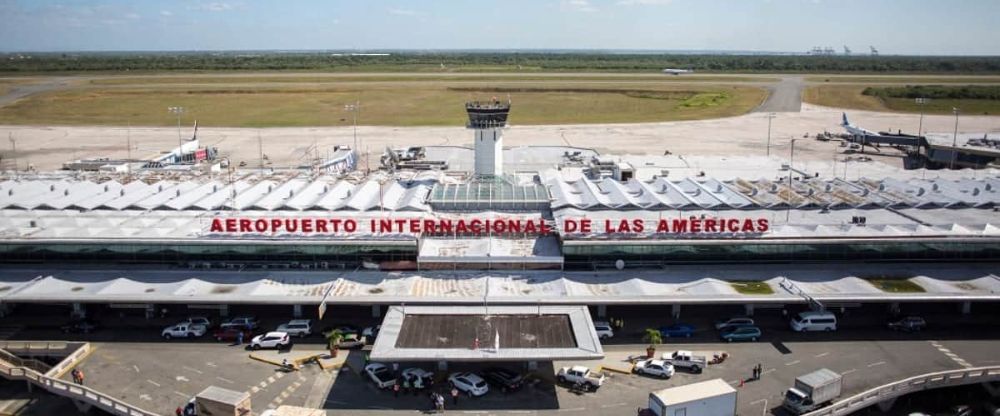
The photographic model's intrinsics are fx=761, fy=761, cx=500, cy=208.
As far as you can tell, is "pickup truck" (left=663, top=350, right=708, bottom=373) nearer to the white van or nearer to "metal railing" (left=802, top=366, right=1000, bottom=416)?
"metal railing" (left=802, top=366, right=1000, bottom=416)

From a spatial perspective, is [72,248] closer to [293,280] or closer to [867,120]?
[293,280]

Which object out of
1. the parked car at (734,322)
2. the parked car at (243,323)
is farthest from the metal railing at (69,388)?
the parked car at (734,322)

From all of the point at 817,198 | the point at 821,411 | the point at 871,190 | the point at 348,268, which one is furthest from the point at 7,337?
the point at 871,190

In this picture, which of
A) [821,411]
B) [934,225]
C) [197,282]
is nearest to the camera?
[821,411]

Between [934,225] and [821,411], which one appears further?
[934,225]

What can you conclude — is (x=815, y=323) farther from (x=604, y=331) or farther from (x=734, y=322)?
(x=604, y=331)

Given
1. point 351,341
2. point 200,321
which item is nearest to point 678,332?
point 351,341
